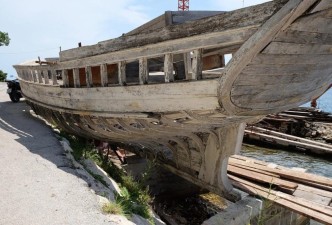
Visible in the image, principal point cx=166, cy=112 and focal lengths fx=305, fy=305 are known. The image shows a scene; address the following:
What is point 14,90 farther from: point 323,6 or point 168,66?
point 323,6

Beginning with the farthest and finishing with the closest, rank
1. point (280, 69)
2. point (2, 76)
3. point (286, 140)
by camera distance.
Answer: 1. point (2, 76)
2. point (286, 140)
3. point (280, 69)

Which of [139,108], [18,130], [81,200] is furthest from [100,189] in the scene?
[18,130]

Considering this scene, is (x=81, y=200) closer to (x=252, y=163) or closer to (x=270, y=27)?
(x=270, y=27)

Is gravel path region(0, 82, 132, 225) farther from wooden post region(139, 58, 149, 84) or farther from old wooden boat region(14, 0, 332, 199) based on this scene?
wooden post region(139, 58, 149, 84)

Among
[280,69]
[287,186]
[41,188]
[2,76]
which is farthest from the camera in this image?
[2,76]

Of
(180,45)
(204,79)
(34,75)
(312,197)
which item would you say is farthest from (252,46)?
(34,75)

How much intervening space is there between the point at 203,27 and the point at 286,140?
13680 mm

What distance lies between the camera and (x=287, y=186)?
21.9 feet

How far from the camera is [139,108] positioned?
15.5ft

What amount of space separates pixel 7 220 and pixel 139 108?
2.29 metres

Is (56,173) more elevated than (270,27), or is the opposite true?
(270,27)

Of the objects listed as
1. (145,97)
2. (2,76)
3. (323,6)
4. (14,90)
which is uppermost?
(323,6)

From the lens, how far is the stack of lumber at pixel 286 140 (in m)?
14.7

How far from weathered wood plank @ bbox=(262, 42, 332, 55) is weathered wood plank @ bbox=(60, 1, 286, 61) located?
0.29 meters
